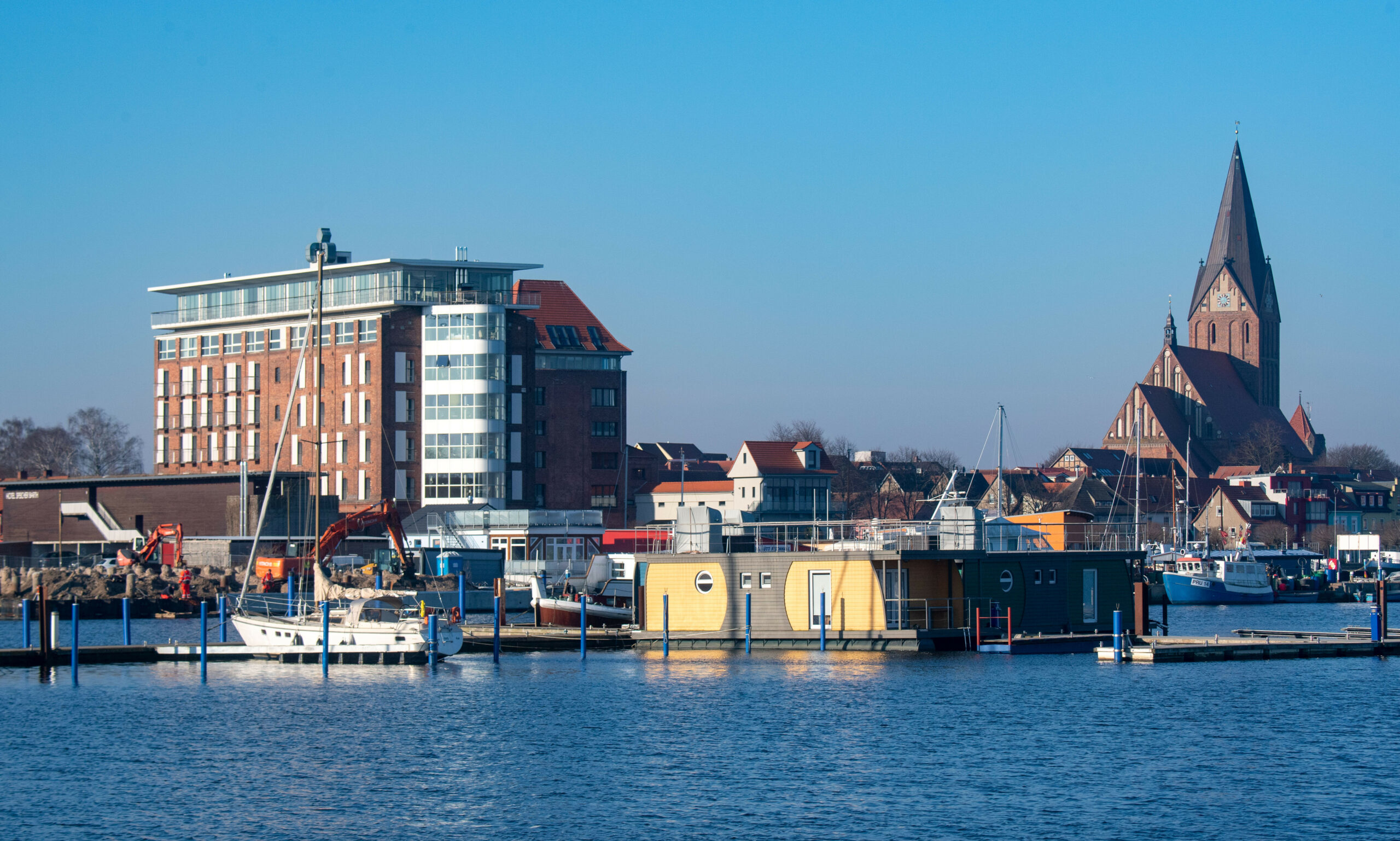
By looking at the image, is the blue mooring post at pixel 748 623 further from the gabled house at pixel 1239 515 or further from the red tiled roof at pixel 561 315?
the gabled house at pixel 1239 515

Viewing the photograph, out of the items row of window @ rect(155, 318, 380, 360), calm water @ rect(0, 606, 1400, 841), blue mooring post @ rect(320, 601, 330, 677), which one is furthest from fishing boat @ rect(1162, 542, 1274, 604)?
blue mooring post @ rect(320, 601, 330, 677)

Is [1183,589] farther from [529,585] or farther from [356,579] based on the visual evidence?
[356,579]

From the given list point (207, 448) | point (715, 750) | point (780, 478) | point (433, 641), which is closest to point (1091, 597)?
point (433, 641)

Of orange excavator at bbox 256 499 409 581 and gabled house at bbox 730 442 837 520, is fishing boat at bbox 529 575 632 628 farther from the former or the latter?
gabled house at bbox 730 442 837 520

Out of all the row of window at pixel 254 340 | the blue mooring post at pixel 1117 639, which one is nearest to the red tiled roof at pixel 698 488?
the row of window at pixel 254 340

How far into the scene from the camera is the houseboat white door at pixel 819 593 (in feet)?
192

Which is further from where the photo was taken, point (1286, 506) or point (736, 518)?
point (1286, 506)

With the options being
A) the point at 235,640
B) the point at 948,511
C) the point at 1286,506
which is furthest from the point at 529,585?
the point at 1286,506

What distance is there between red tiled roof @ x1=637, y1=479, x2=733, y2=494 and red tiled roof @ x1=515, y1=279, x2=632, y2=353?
17431 mm

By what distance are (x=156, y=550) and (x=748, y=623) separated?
221ft

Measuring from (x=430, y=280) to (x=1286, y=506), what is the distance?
374ft

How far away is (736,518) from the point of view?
15362cm

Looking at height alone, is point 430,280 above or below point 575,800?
above

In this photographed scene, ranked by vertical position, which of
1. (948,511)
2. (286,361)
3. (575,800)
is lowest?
(575,800)
